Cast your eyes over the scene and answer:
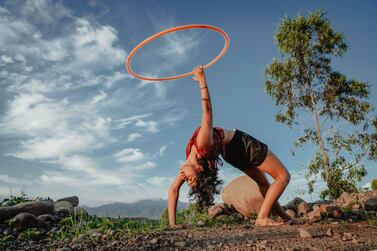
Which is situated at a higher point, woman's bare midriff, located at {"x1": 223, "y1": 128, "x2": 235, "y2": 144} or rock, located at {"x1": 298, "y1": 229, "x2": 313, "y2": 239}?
woman's bare midriff, located at {"x1": 223, "y1": 128, "x2": 235, "y2": 144}

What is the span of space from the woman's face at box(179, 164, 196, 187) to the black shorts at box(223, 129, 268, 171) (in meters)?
0.60

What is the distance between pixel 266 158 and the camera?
6.05m

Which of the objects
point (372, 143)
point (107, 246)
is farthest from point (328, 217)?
point (372, 143)

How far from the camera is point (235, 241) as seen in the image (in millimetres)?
4465

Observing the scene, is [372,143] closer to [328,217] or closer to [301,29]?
[301,29]

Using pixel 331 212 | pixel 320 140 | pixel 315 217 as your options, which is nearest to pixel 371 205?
pixel 331 212

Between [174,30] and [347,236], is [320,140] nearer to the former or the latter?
[174,30]

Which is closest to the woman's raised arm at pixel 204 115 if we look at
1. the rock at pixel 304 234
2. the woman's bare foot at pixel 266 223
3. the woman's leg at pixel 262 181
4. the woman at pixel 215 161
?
the woman at pixel 215 161

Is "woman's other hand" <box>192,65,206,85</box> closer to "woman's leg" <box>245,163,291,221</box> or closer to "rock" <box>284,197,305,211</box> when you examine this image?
"woman's leg" <box>245,163,291,221</box>

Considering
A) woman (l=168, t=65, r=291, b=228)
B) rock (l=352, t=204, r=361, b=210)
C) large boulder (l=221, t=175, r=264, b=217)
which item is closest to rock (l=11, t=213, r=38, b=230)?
woman (l=168, t=65, r=291, b=228)

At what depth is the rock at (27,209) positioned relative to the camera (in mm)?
7359

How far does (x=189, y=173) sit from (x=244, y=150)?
2.98 ft

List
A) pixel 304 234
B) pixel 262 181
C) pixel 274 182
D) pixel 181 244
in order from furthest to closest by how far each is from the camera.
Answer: pixel 262 181 → pixel 274 182 → pixel 304 234 → pixel 181 244

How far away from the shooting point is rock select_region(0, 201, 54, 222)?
7359 mm
